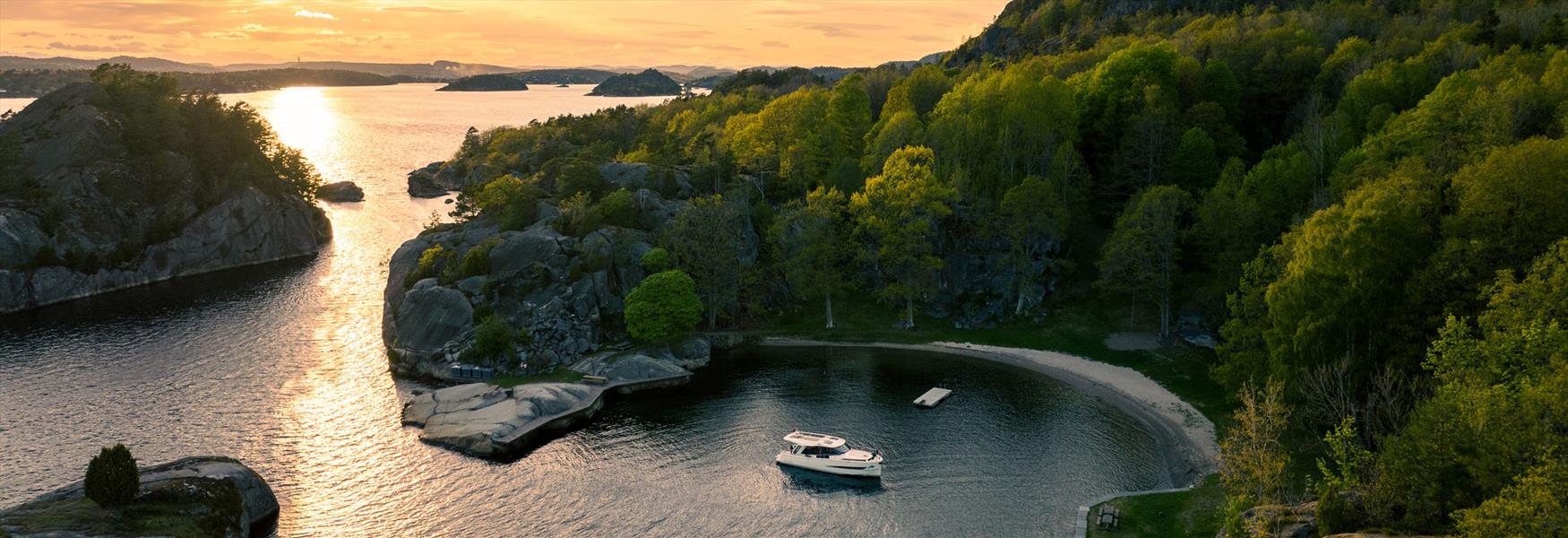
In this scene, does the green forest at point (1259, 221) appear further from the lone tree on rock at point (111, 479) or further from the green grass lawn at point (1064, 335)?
the lone tree on rock at point (111, 479)

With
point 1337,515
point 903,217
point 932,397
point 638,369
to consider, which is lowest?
point 932,397

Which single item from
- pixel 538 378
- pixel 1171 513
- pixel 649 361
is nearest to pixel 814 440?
pixel 1171 513

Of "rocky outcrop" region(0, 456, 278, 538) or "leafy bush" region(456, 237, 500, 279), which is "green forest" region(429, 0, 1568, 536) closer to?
"leafy bush" region(456, 237, 500, 279)

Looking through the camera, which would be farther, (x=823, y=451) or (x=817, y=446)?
(x=817, y=446)

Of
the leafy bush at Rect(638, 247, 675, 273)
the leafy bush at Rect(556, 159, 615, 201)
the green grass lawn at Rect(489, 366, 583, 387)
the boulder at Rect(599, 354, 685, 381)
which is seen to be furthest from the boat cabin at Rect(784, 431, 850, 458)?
the leafy bush at Rect(556, 159, 615, 201)

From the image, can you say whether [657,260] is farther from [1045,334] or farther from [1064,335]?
[1064,335]

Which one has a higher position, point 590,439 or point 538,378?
point 538,378

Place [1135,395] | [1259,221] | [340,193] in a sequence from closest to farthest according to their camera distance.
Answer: [1135,395] < [1259,221] < [340,193]
